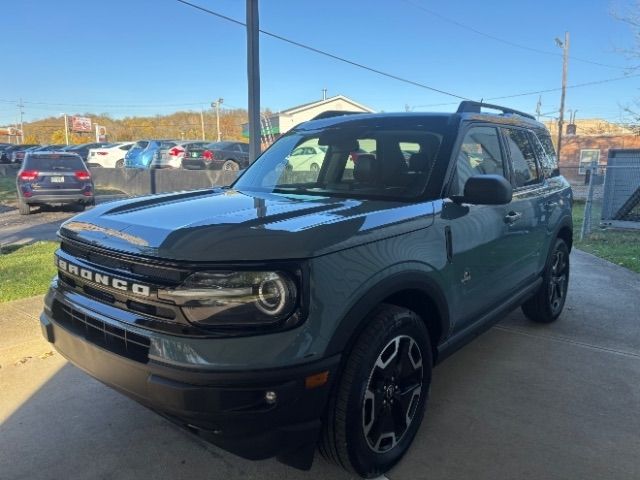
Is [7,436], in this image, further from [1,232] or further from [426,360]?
[1,232]

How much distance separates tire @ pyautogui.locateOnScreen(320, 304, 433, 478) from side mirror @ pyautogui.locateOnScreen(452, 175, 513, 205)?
0.80 m

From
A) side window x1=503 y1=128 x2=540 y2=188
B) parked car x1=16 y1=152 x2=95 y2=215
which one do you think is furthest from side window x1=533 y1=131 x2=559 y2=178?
parked car x1=16 y1=152 x2=95 y2=215

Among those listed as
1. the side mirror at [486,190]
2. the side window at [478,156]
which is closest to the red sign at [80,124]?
the side window at [478,156]

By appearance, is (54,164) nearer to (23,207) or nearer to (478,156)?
(23,207)

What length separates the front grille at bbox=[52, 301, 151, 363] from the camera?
7.16ft

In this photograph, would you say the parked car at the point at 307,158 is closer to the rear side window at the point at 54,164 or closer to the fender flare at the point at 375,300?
the fender flare at the point at 375,300

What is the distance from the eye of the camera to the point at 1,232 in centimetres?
1058

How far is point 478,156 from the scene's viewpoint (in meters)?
3.53

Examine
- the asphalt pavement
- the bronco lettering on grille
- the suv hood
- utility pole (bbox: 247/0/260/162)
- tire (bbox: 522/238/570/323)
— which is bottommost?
the asphalt pavement

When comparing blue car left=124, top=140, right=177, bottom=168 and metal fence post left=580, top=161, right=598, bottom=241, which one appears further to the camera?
blue car left=124, top=140, right=177, bottom=168

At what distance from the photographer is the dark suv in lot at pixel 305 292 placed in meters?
2.06

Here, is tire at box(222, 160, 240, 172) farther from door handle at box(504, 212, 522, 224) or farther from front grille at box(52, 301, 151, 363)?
front grille at box(52, 301, 151, 363)

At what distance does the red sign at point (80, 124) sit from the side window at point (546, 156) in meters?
88.6

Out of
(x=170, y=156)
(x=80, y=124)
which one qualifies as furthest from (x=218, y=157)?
(x=80, y=124)
